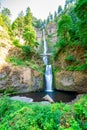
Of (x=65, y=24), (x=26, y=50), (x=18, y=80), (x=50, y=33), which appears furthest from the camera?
(x=50, y=33)

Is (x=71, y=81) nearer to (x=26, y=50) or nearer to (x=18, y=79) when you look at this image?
(x=18, y=79)

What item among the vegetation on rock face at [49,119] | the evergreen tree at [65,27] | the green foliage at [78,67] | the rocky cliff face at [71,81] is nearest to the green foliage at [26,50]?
the evergreen tree at [65,27]

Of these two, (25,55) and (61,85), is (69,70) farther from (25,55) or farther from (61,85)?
(25,55)

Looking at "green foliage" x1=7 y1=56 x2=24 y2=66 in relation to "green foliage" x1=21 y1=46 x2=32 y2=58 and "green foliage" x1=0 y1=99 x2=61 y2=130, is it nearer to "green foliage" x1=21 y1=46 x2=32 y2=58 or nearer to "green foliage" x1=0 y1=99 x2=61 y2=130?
"green foliage" x1=21 y1=46 x2=32 y2=58

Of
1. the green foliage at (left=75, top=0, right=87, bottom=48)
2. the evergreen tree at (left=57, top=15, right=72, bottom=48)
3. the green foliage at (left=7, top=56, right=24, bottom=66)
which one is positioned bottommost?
the green foliage at (left=7, top=56, right=24, bottom=66)

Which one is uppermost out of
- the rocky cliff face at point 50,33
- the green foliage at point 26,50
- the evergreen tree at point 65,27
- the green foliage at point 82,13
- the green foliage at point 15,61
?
the rocky cliff face at point 50,33

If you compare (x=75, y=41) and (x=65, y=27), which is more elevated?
(x=65, y=27)

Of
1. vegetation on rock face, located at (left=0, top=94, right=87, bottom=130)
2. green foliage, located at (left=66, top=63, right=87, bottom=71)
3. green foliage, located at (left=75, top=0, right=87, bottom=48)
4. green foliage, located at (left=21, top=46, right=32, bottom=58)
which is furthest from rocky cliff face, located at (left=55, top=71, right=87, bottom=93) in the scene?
vegetation on rock face, located at (left=0, top=94, right=87, bottom=130)

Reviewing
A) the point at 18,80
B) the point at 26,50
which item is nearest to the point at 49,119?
the point at 18,80

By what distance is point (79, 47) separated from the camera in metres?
21.4

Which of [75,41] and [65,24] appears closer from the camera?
[75,41]

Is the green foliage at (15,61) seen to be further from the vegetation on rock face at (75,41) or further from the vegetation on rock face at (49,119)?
the vegetation on rock face at (49,119)

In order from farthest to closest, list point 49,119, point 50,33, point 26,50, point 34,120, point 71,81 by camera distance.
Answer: point 50,33
point 26,50
point 71,81
point 49,119
point 34,120

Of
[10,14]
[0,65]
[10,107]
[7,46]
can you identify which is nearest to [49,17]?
[10,14]
